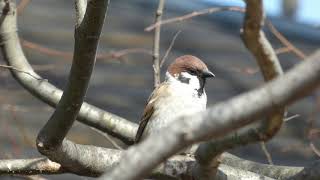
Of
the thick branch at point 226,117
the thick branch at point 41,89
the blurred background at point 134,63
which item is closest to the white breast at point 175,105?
the thick branch at point 41,89

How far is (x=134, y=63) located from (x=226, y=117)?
12.4 ft

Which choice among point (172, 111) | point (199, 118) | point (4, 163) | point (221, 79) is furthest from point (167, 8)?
point (199, 118)

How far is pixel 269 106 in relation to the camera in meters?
1.28

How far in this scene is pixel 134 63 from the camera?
5031 mm

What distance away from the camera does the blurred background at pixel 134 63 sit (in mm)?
4273

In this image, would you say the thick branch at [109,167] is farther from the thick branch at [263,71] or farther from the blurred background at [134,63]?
the blurred background at [134,63]

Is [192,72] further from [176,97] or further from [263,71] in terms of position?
[263,71]

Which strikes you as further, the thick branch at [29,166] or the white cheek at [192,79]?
the white cheek at [192,79]

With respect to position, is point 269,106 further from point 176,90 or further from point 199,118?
point 176,90

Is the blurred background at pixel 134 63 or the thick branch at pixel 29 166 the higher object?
the thick branch at pixel 29 166

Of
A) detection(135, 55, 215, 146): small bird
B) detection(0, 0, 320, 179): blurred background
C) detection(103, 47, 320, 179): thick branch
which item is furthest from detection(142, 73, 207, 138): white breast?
detection(103, 47, 320, 179): thick branch

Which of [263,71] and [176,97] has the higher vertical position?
[263,71]

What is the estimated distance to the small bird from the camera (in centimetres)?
325

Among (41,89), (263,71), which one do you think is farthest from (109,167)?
(263,71)
